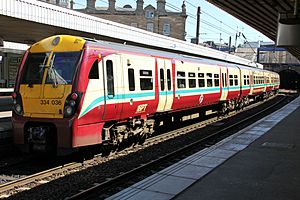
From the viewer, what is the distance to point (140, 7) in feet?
294

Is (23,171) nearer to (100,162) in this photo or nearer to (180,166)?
(100,162)

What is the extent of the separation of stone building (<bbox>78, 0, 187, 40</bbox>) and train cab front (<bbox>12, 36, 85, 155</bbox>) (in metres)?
81.9

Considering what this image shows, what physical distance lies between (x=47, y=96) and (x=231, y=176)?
441 centimetres

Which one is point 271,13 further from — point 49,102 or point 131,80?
point 49,102

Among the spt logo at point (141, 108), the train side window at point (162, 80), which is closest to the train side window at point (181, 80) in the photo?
the train side window at point (162, 80)

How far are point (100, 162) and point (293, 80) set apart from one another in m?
62.5

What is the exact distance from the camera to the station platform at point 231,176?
5.85 m

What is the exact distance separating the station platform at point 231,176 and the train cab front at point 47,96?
2466 mm

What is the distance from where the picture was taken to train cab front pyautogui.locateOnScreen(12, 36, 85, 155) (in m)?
8.05

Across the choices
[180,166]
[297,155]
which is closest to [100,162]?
[180,166]

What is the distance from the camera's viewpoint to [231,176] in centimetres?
686

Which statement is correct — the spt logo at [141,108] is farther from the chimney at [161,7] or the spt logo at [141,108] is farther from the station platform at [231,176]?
the chimney at [161,7]

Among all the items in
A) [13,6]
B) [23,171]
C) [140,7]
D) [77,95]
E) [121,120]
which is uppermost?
[140,7]

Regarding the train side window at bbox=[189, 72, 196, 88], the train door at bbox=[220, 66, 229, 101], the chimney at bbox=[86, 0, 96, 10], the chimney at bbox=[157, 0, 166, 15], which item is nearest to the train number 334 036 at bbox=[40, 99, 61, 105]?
the train side window at bbox=[189, 72, 196, 88]
